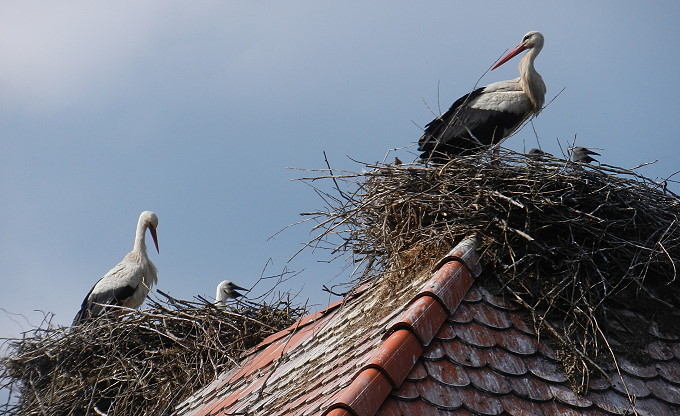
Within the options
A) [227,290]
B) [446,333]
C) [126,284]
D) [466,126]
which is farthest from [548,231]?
[227,290]

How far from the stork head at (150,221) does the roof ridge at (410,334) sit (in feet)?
26.7

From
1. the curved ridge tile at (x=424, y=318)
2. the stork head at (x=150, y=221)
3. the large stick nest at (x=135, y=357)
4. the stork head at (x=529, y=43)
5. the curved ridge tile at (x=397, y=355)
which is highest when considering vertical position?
the stork head at (x=150, y=221)

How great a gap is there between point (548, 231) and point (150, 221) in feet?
26.8

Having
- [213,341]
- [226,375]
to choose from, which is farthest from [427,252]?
[213,341]

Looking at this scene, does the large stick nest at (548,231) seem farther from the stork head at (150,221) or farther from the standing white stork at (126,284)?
the stork head at (150,221)

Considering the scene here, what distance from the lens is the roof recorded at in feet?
12.0

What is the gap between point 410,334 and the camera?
3.90 meters

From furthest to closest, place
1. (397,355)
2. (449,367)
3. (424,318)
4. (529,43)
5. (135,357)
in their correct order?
(529,43) → (135,357) → (424,318) → (449,367) → (397,355)

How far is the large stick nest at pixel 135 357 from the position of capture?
274 inches

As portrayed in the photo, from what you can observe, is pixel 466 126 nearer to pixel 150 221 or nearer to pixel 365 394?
pixel 365 394

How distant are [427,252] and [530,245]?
0.51 meters

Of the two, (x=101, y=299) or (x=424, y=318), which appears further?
(x=101, y=299)

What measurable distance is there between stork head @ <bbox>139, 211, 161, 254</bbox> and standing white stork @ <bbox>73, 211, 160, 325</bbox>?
1.11ft

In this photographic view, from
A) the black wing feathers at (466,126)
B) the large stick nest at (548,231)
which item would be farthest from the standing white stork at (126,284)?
the large stick nest at (548,231)
